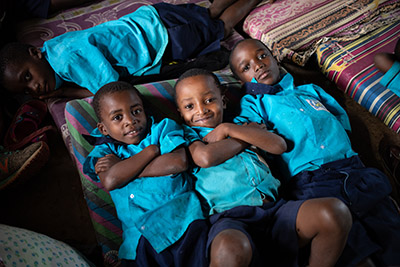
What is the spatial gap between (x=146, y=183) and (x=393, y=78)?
1.86 metres

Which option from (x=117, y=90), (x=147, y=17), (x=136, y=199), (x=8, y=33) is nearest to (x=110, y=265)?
(x=136, y=199)

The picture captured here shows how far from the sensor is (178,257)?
1303 millimetres

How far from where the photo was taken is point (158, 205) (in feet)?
4.66

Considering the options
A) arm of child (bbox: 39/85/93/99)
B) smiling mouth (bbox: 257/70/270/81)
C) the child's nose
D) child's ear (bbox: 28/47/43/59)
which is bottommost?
arm of child (bbox: 39/85/93/99)

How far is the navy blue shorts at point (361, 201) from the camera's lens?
1328mm

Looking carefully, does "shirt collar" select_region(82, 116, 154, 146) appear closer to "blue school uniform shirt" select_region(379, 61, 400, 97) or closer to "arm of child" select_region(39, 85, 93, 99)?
"arm of child" select_region(39, 85, 93, 99)

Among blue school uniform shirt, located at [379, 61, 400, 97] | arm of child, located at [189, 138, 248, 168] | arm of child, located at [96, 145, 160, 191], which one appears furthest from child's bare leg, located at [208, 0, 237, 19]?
arm of child, located at [96, 145, 160, 191]

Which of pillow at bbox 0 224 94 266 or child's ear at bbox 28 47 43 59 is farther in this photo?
child's ear at bbox 28 47 43 59

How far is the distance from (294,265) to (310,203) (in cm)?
26

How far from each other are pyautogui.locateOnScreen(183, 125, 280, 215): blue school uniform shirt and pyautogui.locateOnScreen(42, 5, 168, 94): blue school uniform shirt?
958 millimetres

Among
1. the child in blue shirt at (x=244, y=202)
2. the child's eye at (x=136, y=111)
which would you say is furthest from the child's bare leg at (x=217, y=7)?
the child's eye at (x=136, y=111)

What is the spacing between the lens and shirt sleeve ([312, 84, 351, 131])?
1833mm

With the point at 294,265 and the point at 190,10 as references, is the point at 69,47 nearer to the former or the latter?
the point at 190,10

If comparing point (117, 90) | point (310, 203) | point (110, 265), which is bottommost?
point (110, 265)
